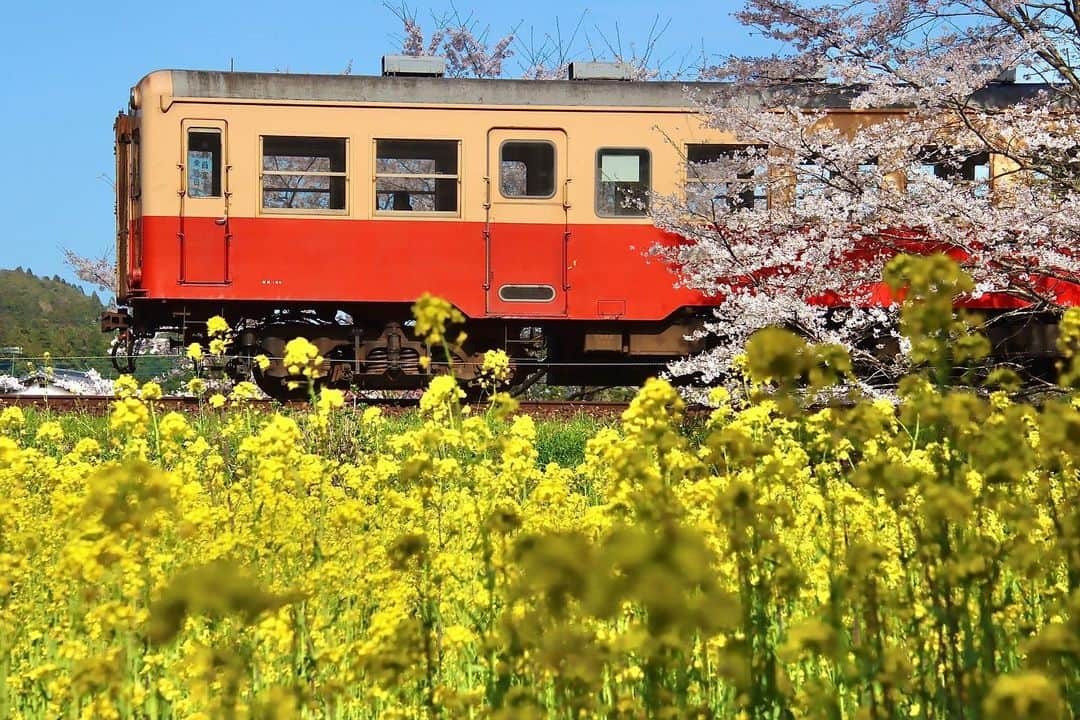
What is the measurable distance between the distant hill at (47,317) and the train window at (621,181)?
34.8ft

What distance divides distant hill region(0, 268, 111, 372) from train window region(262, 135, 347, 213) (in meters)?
8.88

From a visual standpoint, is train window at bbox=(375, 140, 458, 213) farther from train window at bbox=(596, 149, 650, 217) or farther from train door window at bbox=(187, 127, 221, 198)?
train door window at bbox=(187, 127, 221, 198)

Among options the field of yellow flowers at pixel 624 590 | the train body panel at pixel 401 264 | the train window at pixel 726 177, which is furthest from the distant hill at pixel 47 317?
the field of yellow flowers at pixel 624 590

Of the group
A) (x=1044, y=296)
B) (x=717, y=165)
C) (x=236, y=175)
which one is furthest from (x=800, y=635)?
(x=236, y=175)

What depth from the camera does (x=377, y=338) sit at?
10.1 metres

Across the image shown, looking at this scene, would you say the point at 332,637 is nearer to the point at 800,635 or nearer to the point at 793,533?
the point at 800,635

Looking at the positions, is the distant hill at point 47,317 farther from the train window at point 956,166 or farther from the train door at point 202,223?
the train window at point 956,166

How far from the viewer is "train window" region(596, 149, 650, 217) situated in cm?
959

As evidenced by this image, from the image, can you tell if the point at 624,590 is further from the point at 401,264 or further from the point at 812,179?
the point at 401,264

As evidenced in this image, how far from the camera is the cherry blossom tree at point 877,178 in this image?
21.8ft

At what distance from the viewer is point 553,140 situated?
31.5 feet

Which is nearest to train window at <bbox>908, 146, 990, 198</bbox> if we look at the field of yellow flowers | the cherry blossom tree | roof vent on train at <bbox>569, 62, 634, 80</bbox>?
the cherry blossom tree

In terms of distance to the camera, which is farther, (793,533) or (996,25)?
(996,25)

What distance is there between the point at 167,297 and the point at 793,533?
23.0ft
